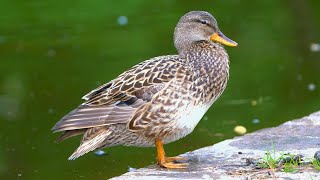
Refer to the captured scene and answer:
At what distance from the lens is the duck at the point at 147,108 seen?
232 inches

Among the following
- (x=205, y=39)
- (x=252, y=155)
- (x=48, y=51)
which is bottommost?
(x=252, y=155)

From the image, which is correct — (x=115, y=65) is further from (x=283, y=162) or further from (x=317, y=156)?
(x=317, y=156)

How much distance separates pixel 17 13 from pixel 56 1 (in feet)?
2.78

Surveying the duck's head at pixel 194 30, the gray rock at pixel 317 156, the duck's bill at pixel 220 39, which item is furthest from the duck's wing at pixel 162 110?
the gray rock at pixel 317 156

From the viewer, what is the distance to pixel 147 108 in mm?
5914

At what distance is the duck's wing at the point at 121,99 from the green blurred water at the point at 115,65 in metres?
0.89

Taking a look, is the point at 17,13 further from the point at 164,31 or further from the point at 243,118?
the point at 243,118

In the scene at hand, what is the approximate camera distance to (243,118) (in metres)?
8.28

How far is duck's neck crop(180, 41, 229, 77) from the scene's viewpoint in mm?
6168

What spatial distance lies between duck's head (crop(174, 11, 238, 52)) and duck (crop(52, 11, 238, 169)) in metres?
0.36

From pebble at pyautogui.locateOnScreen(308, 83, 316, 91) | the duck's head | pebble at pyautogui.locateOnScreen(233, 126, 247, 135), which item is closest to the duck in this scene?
the duck's head

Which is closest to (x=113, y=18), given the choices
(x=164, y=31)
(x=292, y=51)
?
(x=164, y=31)

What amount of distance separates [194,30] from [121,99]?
91 centimetres

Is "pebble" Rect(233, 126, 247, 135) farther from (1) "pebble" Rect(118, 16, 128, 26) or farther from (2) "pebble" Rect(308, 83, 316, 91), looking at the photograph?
(1) "pebble" Rect(118, 16, 128, 26)
